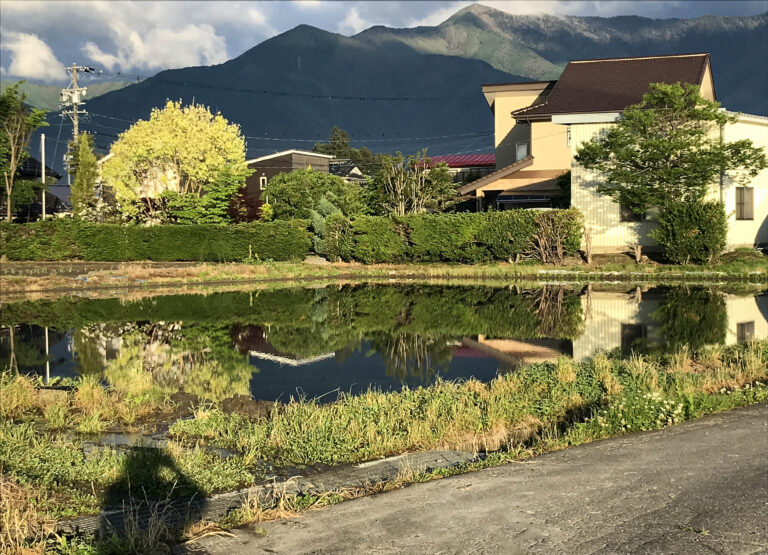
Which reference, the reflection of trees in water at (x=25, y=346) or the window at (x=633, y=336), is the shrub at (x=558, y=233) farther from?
the reflection of trees in water at (x=25, y=346)

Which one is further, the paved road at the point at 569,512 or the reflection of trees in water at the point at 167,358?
the reflection of trees in water at the point at 167,358

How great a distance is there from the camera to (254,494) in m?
7.84

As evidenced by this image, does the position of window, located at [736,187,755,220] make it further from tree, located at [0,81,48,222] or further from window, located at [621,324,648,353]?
tree, located at [0,81,48,222]

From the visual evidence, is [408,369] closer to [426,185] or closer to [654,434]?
[654,434]

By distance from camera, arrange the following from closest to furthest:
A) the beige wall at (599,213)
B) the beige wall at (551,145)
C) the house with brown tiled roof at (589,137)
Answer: the house with brown tiled roof at (589,137), the beige wall at (599,213), the beige wall at (551,145)

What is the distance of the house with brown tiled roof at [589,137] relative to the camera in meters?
38.2

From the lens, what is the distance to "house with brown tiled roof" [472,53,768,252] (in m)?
38.2

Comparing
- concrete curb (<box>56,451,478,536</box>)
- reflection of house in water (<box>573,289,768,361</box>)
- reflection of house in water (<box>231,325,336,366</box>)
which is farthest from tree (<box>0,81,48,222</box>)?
concrete curb (<box>56,451,478,536</box>)

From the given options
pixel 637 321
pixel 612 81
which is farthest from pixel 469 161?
pixel 637 321

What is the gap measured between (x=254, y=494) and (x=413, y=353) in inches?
400

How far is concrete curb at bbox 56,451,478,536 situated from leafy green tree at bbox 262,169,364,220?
44.5 meters

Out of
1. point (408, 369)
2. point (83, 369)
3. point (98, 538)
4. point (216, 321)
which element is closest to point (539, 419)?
point (408, 369)

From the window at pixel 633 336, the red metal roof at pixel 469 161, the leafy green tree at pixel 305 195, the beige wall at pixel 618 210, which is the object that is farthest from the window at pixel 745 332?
the red metal roof at pixel 469 161

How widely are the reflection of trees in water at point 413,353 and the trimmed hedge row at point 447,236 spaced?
20499 millimetres
